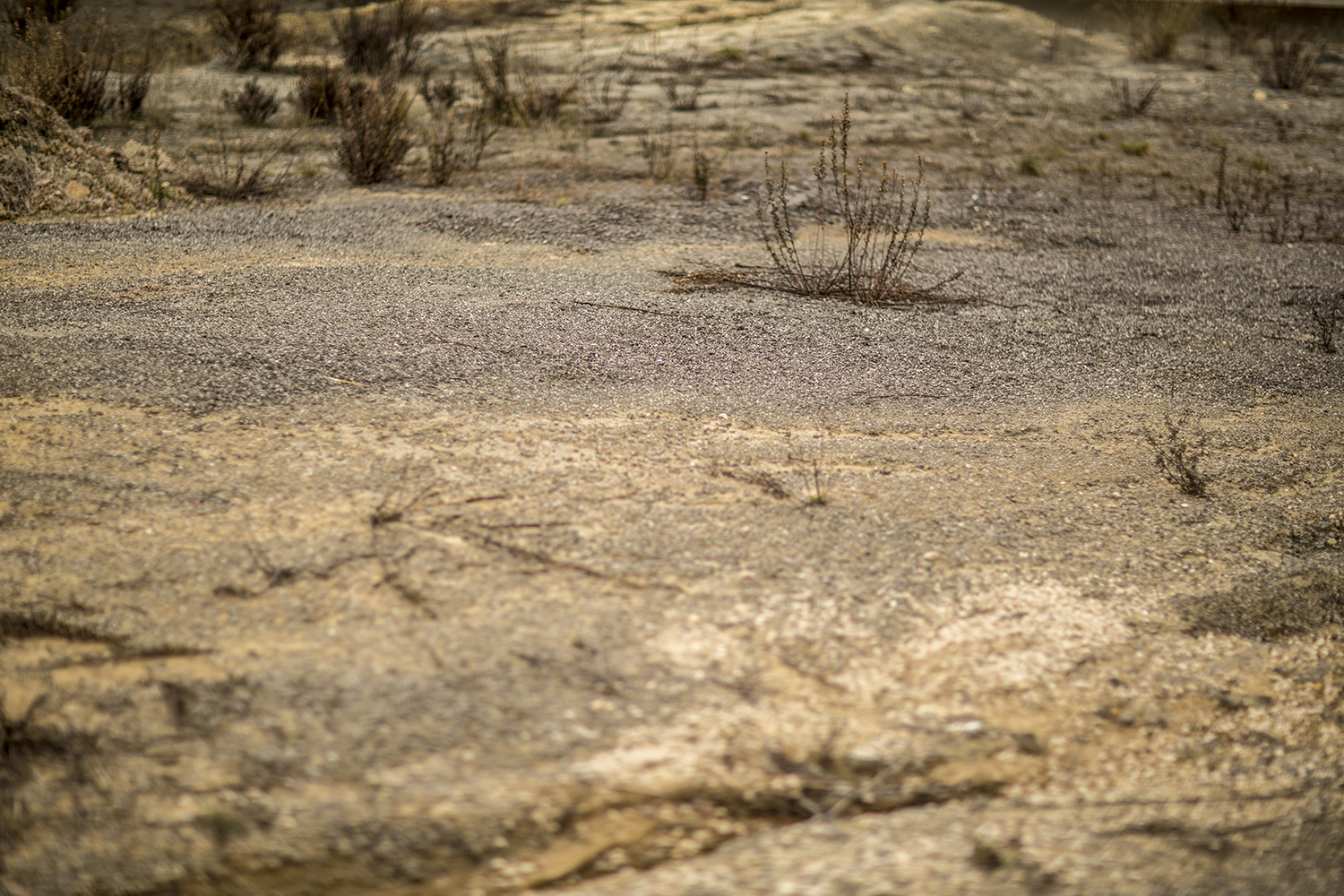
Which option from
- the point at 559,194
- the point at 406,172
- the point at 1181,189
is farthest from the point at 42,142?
the point at 1181,189

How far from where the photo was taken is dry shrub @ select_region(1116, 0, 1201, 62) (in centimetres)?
→ 1162

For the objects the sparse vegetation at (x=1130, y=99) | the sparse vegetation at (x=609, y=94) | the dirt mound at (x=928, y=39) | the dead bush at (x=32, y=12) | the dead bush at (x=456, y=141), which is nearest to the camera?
the dead bush at (x=456, y=141)

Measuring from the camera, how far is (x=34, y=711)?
64.7 inches

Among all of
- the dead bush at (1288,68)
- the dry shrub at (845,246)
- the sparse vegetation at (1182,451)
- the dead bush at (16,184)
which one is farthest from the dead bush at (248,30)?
the dead bush at (1288,68)

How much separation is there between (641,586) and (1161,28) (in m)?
12.7

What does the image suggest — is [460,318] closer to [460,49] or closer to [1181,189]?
[1181,189]

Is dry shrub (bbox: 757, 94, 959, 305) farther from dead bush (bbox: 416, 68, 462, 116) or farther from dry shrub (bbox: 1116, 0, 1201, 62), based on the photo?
dry shrub (bbox: 1116, 0, 1201, 62)

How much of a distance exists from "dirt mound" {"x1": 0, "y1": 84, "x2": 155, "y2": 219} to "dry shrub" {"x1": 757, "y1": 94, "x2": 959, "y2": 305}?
3269 millimetres

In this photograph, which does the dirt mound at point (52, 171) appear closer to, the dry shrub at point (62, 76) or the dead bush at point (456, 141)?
the dry shrub at point (62, 76)

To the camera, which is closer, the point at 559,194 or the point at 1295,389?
the point at 1295,389

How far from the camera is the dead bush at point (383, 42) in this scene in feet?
28.9

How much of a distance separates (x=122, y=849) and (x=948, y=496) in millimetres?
1984

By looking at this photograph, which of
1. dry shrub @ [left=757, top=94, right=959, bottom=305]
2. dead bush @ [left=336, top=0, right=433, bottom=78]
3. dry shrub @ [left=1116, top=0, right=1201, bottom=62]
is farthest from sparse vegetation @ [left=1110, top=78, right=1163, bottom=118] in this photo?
dead bush @ [left=336, top=0, right=433, bottom=78]

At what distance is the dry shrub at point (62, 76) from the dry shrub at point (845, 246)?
4181 millimetres
